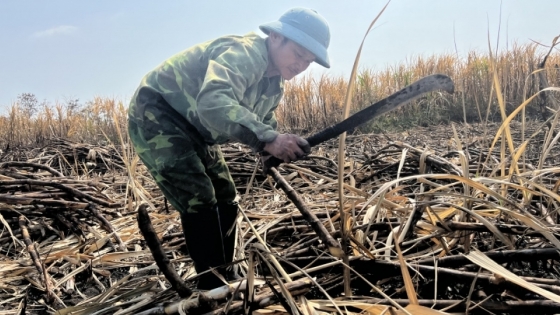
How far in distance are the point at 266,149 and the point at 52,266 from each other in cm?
124

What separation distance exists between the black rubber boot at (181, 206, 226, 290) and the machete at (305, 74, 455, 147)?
691mm

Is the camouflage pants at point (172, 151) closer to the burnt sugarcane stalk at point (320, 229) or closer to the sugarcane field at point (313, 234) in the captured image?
the sugarcane field at point (313, 234)

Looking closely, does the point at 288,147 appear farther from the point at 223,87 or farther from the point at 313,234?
the point at 313,234

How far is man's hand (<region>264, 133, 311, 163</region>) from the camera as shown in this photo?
4.15 ft

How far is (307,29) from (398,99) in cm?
67

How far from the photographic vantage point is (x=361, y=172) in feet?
9.45

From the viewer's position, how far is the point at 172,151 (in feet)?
5.55

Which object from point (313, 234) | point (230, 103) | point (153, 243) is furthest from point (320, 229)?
point (313, 234)

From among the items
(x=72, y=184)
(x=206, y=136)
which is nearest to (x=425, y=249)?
(x=206, y=136)

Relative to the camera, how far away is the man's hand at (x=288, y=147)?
1.27 metres

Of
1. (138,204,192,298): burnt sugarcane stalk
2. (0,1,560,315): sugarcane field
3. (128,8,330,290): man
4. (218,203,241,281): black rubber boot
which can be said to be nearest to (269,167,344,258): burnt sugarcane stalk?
(0,1,560,315): sugarcane field

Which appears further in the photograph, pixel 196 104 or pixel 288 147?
pixel 196 104

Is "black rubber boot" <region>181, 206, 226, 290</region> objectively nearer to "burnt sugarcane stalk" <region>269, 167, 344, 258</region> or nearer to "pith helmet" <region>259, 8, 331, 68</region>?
"burnt sugarcane stalk" <region>269, 167, 344, 258</region>

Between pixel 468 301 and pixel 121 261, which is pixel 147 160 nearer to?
pixel 121 261
